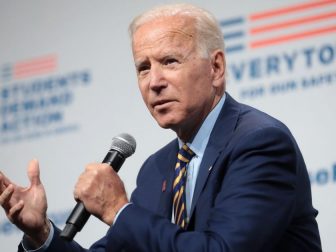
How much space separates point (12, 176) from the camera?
4.59 metres

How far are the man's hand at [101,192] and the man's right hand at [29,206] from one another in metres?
Result: 0.44

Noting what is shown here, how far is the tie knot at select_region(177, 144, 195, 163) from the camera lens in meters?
2.66

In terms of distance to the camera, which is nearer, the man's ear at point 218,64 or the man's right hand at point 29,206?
the man's right hand at point 29,206

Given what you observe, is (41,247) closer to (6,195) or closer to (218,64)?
(6,195)

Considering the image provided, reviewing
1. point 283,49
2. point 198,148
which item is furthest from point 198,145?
point 283,49

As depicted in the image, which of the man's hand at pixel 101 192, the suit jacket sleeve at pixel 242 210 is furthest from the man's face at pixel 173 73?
the man's hand at pixel 101 192

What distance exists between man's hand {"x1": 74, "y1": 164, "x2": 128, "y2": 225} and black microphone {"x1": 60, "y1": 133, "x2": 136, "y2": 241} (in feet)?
0.09

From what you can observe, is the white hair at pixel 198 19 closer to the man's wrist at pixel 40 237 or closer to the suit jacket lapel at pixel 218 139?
the suit jacket lapel at pixel 218 139

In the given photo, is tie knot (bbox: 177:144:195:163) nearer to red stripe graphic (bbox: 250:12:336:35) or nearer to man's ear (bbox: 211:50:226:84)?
man's ear (bbox: 211:50:226:84)

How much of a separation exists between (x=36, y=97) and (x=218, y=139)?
2.29 metres

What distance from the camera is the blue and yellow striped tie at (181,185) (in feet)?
8.14

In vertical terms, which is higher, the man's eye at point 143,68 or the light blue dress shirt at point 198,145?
the man's eye at point 143,68

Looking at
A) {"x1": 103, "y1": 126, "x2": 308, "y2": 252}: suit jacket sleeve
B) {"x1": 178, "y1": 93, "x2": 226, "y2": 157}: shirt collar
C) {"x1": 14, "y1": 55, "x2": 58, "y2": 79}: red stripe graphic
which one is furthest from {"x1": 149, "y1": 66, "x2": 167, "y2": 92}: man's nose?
{"x1": 14, "y1": 55, "x2": 58, "y2": 79}: red stripe graphic

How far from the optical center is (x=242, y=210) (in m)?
2.19
